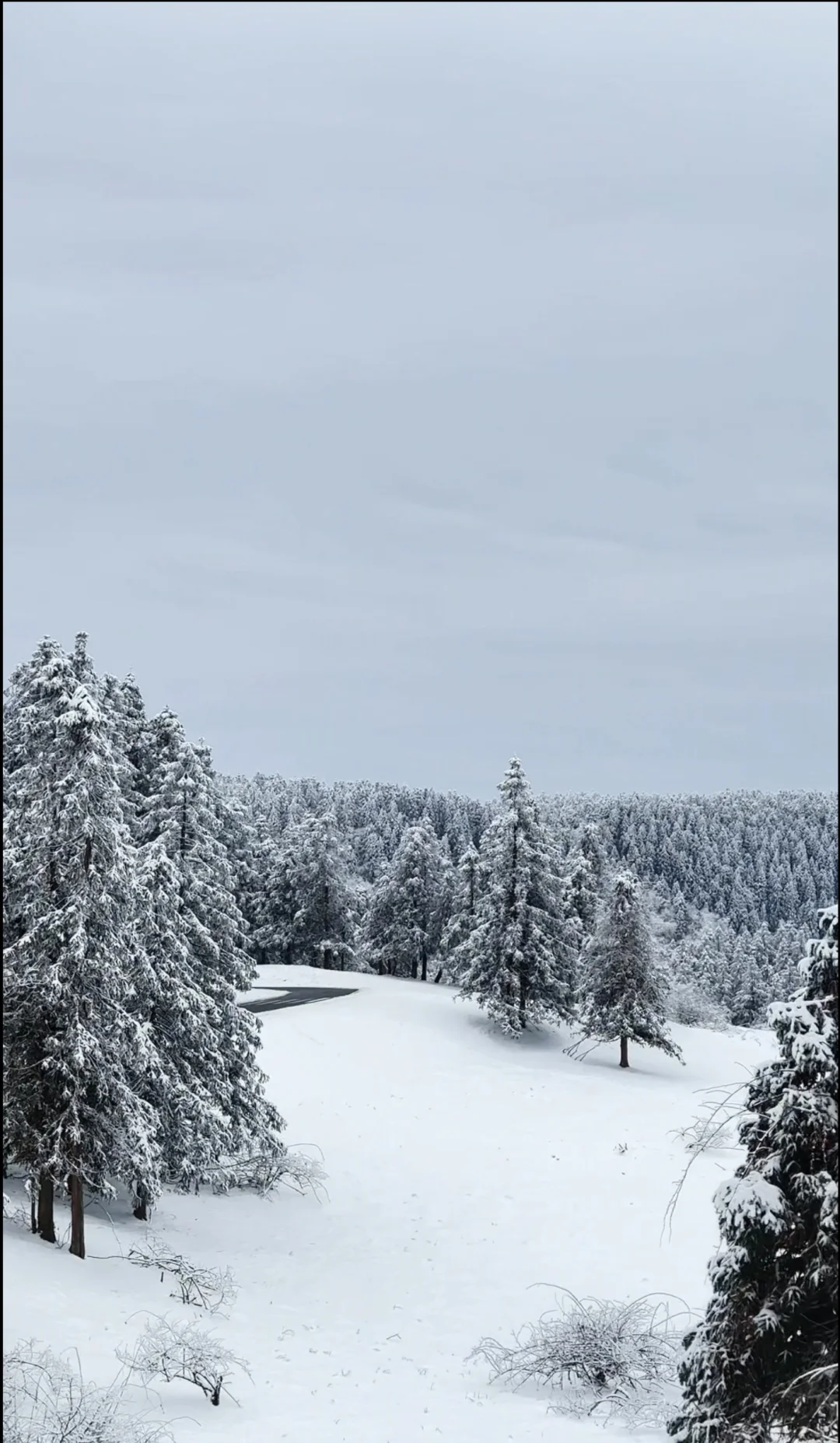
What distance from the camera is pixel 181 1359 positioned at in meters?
13.9

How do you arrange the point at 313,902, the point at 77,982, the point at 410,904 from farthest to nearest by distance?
1. the point at 410,904
2. the point at 313,902
3. the point at 77,982

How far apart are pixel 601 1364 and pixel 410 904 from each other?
4743 cm

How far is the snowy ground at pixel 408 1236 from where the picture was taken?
14.1 metres

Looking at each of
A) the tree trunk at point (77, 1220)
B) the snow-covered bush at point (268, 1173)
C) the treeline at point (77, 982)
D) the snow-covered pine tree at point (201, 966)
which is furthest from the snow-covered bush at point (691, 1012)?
the tree trunk at point (77, 1220)

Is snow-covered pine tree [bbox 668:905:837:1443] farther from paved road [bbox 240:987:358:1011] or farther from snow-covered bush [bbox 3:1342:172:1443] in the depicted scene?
paved road [bbox 240:987:358:1011]

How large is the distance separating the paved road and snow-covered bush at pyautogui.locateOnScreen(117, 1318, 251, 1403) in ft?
83.4

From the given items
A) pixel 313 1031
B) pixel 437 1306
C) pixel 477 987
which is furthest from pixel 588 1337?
pixel 477 987

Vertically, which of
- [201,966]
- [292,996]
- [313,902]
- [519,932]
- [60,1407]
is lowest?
[292,996]

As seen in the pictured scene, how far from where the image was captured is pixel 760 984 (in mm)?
108250

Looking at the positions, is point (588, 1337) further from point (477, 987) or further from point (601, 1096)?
point (477, 987)

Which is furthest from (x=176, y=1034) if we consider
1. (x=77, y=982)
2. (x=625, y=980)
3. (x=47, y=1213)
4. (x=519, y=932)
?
(x=625, y=980)

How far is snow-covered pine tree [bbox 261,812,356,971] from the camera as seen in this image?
6109 centimetres

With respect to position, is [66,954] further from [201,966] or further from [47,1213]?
[201,966]

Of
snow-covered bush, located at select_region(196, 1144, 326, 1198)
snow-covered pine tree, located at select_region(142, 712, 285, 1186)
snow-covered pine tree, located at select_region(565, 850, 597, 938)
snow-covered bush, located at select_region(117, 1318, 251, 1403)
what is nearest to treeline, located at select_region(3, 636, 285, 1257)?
snow-covered pine tree, located at select_region(142, 712, 285, 1186)
